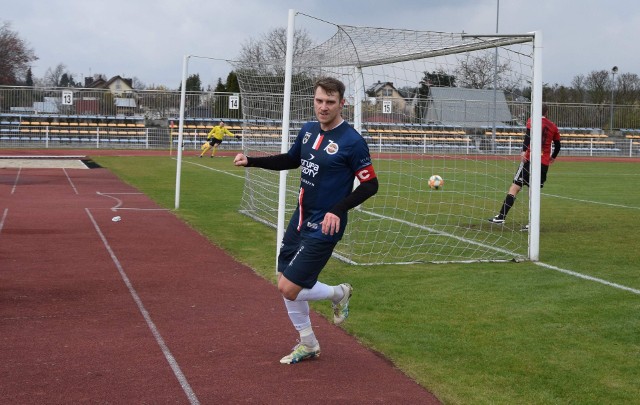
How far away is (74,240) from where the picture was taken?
13328 millimetres

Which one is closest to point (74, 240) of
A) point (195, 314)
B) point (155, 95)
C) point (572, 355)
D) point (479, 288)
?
point (195, 314)

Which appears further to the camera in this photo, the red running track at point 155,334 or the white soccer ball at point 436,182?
the white soccer ball at point 436,182

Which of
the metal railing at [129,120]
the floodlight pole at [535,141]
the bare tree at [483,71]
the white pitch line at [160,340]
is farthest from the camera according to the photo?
the metal railing at [129,120]

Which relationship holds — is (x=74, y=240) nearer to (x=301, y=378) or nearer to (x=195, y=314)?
(x=195, y=314)

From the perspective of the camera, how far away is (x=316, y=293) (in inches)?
259

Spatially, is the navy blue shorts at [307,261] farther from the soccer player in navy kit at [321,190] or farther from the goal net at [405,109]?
the goal net at [405,109]

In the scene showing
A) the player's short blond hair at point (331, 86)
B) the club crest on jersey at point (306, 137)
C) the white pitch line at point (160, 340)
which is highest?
the player's short blond hair at point (331, 86)

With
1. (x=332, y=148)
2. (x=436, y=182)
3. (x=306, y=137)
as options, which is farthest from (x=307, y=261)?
(x=436, y=182)

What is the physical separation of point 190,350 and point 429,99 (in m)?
7.90

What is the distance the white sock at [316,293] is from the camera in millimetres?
6480

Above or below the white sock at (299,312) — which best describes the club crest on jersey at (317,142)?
above

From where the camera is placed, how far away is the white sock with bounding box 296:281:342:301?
6480mm

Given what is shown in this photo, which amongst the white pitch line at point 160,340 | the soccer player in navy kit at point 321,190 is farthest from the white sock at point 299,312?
the white pitch line at point 160,340

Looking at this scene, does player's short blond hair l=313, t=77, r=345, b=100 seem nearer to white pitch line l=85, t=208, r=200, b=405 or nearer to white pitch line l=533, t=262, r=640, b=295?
white pitch line l=85, t=208, r=200, b=405
